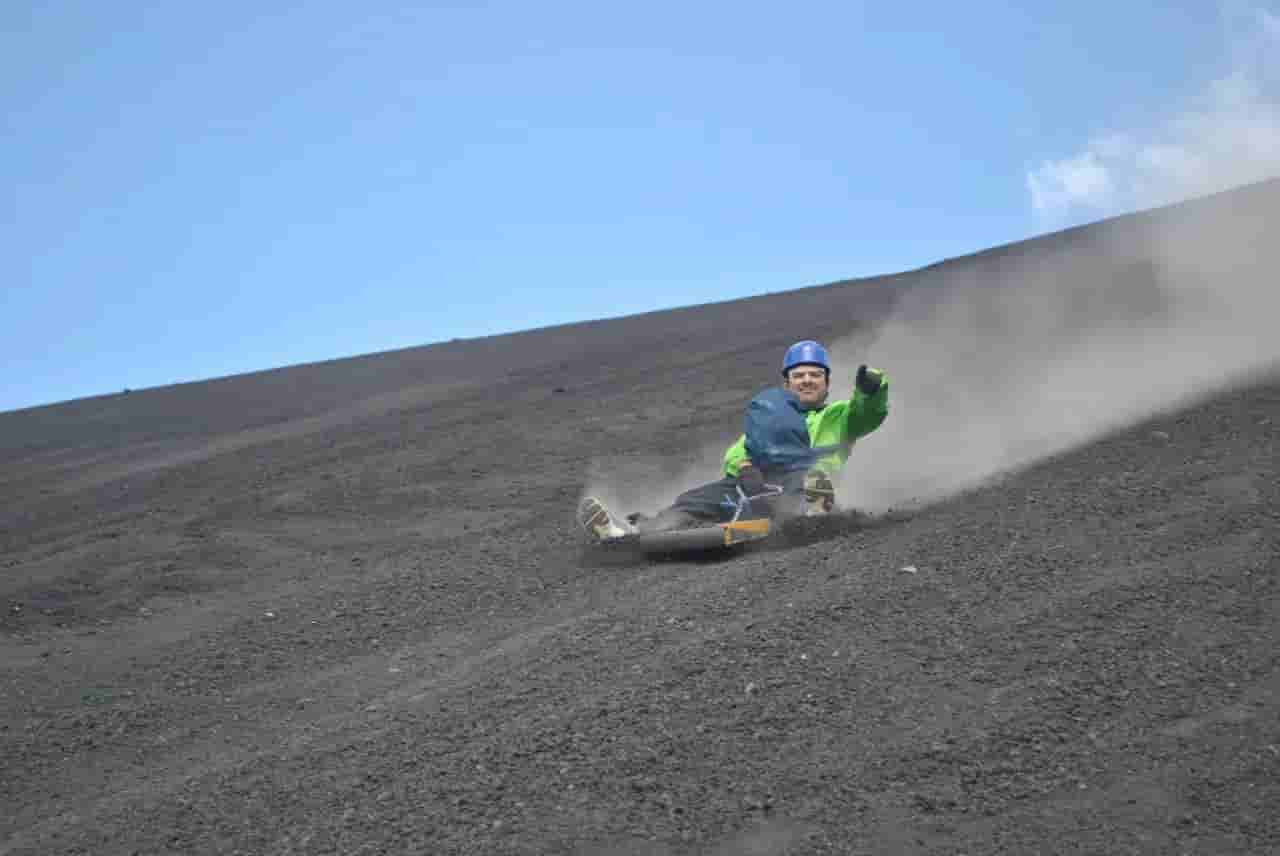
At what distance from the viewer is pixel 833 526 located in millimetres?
9086

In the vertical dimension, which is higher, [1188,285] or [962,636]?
[1188,285]

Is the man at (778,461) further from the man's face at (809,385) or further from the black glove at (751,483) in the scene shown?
the man's face at (809,385)

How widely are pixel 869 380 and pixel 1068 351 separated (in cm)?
596

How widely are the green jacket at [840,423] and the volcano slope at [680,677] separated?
1.16 meters

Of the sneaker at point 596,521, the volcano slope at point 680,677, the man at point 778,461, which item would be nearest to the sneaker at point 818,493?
the man at point 778,461

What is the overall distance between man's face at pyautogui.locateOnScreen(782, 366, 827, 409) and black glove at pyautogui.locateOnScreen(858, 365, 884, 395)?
94 cm

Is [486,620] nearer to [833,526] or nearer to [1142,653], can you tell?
[833,526]

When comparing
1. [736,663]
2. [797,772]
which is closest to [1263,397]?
[736,663]

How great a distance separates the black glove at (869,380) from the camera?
988 centimetres

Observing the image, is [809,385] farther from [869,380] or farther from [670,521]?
[670,521]

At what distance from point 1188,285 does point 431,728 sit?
42.6ft

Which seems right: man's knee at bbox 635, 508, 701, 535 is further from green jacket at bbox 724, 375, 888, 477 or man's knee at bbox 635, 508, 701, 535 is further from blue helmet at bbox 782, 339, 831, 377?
blue helmet at bbox 782, 339, 831, 377

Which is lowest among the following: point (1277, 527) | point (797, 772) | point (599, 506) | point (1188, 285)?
point (797, 772)

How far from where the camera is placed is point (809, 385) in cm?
1093
